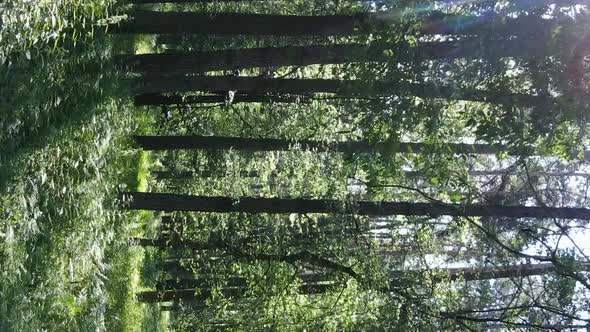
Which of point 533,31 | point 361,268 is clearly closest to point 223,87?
point 533,31

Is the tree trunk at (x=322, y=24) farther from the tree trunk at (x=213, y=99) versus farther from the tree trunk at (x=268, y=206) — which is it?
the tree trunk at (x=213, y=99)

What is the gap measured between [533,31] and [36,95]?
5642mm

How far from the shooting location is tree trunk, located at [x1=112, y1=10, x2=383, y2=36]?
795 centimetres

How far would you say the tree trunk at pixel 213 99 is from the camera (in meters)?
12.8

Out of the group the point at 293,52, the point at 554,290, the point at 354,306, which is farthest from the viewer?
the point at 354,306

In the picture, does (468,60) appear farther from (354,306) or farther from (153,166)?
(153,166)

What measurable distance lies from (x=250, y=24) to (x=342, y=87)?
4.90 ft

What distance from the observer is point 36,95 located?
23.3ft

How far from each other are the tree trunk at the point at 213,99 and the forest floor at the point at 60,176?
140 cm

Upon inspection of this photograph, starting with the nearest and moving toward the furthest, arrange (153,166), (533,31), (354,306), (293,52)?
(533,31), (293,52), (354,306), (153,166)

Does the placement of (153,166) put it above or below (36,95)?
above

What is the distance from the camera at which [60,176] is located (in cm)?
848

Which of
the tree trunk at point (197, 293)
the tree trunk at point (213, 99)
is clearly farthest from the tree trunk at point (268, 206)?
the tree trunk at point (197, 293)

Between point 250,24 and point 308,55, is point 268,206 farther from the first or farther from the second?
point 250,24
